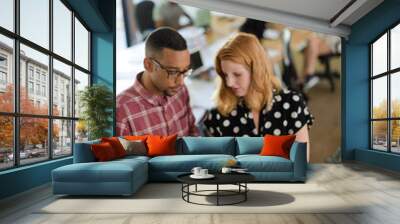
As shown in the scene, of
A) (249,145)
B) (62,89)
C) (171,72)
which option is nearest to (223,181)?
(249,145)

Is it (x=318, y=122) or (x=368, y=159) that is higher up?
(x=318, y=122)

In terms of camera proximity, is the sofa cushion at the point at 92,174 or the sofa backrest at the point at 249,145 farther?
the sofa backrest at the point at 249,145

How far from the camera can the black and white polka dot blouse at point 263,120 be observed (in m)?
8.41

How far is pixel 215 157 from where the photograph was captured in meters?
6.38

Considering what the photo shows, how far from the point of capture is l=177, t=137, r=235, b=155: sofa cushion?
7.10 m

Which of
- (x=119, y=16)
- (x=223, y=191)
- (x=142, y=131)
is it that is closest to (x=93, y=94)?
(x=142, y=131)

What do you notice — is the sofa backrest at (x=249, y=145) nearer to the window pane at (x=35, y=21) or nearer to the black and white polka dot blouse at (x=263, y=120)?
the black and white polka dot blouse at (x=263, y=120)

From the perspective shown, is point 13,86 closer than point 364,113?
Yes

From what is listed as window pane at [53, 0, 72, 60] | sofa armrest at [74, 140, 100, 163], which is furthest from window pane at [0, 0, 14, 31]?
sofa armrest at [74, 140, 100, 163]

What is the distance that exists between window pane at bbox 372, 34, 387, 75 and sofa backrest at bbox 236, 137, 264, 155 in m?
3.47

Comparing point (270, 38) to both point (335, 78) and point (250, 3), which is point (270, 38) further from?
point (335, 78)

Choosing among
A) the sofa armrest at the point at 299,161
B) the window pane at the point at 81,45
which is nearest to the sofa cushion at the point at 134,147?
the window pane at the point at 81,45

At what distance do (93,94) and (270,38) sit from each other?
3.92 metres

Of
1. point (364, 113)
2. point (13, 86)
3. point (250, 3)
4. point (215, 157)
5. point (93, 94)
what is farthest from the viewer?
point (364, 113)
